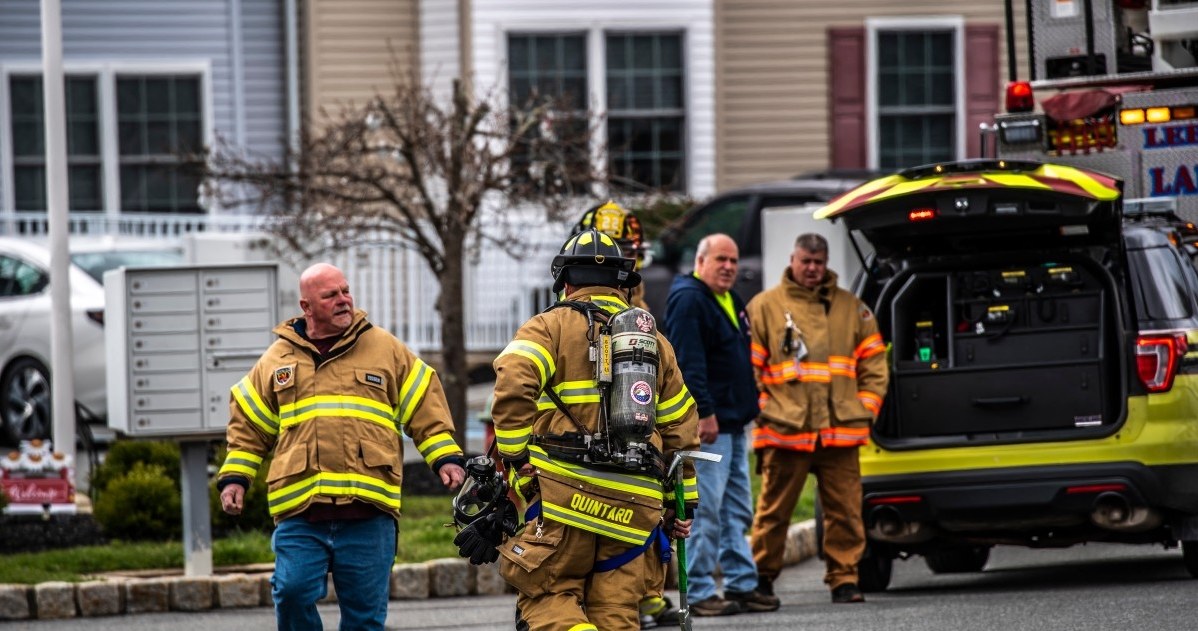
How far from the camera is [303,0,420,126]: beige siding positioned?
21125mm

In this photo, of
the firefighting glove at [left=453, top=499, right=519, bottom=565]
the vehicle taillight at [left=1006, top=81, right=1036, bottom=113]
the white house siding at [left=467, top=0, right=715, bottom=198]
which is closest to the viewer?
the firefighting glove at [left=453, top=499, right=519, bottom=565]

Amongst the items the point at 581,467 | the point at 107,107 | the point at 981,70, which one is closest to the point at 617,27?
the point at 981,70

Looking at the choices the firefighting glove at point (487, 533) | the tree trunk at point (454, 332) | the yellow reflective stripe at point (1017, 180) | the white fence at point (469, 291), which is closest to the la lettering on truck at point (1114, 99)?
the yellow reflective stripe at point (1017, 180)

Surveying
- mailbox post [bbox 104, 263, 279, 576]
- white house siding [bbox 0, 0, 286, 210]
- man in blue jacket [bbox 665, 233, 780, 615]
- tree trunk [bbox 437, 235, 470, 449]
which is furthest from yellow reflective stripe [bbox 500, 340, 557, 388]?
white house siding [bbox 0, 0, 286, 210]

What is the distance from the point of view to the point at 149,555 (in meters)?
10.7

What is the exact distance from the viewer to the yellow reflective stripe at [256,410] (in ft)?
23.8

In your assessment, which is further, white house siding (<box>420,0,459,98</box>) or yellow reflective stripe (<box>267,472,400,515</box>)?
white house siding (<box>420,0,459,98</box>)

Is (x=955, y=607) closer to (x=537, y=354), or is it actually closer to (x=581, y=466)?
(x=581, y=466)

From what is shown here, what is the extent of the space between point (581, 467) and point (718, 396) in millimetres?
3074

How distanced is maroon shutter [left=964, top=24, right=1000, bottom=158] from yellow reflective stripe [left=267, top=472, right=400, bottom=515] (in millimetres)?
14975

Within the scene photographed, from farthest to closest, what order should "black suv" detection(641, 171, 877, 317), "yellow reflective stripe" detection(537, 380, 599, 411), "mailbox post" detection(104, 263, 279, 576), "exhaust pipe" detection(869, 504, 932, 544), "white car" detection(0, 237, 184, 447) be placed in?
1. "black suv" detection(641, 171, 877, 317)
2. "white car" detection(0, 237, 184, 447)
3. "mailbox post" detection(104, 263, 279, 576)
4. "exhaust pipe" detection(869, 504, 932, 544)
5. "yellow reflective stripe" detection(537, 380, 599, 411)

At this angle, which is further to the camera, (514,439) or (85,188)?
(85,188)

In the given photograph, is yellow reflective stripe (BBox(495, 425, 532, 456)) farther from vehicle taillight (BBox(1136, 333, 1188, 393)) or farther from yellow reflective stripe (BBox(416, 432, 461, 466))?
vehicle taillight (BBox(1136, 333, 1188, 393))

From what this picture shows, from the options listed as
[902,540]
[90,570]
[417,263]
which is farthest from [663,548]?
[417,263]
